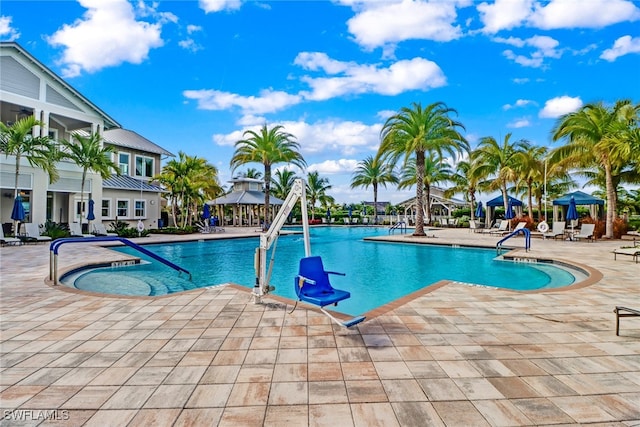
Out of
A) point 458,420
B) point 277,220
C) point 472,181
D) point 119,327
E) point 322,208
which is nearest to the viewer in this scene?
point 458,420

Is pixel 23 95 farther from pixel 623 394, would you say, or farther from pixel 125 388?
pixel 623 394

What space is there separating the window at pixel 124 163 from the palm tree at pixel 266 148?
7845 millimetres

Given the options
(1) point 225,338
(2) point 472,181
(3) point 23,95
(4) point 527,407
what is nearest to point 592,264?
(4) point 527,407

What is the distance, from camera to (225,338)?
4.38 metres

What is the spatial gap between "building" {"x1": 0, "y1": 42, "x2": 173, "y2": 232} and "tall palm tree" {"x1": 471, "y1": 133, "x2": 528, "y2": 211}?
83.3 ft

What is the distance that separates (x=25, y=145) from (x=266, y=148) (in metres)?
13.7

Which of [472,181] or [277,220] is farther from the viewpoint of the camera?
[472,181]

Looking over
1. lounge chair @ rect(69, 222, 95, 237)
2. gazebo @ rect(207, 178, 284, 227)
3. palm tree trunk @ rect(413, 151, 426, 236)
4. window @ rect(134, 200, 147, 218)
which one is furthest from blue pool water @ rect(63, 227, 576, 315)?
gazebo @ rect(207, 178, 284, 227)

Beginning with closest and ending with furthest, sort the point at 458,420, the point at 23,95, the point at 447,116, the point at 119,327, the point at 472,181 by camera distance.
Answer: the point at 458,420
the point at 119,327
the point at 23,95
the point at 447,116
the point at 472,181

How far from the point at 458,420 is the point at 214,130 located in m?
31.9

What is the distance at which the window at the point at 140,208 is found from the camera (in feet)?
81.9

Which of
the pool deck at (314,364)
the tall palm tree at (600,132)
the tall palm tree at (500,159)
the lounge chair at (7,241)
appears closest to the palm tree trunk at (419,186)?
the tall palm tree at (600,132)

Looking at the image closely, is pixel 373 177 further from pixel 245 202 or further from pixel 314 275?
pixel 314 275

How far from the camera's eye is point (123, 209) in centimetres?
2414
